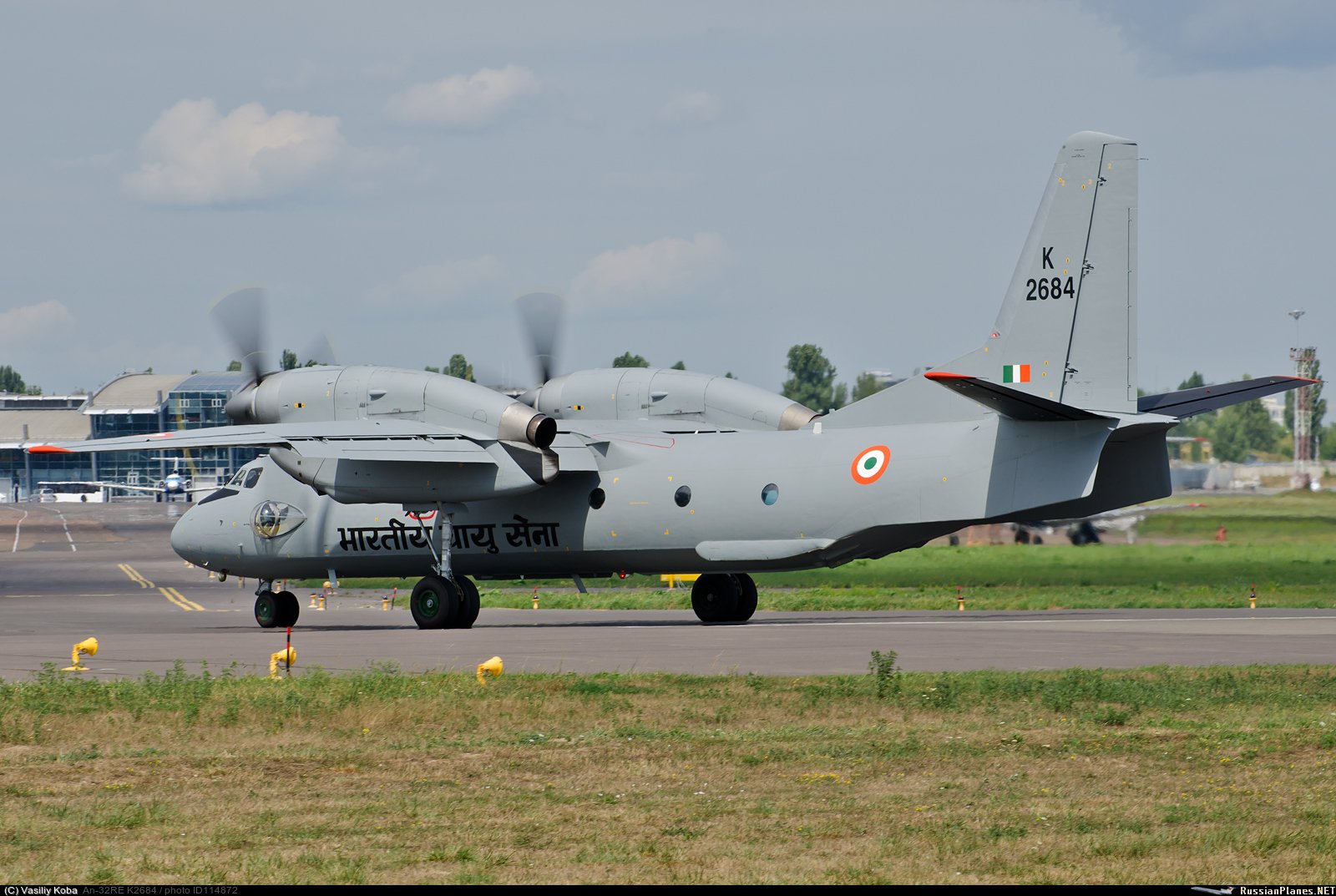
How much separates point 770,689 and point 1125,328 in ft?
38.3

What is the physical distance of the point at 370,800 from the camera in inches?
470

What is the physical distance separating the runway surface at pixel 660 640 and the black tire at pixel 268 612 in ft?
2.14

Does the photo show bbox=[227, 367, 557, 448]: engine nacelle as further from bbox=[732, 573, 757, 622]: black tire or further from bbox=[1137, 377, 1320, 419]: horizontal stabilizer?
bbox=[1137, 377, 1320, 419]: horizontal stabilizer

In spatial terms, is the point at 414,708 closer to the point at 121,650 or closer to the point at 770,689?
the point at 770,689

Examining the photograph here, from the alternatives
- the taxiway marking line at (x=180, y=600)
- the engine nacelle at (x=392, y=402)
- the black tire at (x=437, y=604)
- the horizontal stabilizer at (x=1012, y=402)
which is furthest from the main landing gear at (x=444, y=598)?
the taxiway marking line at (x=180, y=600)

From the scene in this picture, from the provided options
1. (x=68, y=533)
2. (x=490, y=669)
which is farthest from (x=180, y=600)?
(x=68, y=533)

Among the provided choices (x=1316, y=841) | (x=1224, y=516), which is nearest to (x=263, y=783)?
(x=1316, y=841)

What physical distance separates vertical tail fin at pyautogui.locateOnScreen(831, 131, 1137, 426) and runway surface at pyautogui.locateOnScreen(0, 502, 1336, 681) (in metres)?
4.34

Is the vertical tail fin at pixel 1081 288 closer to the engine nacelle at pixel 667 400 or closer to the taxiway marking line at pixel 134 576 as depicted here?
the engine nacelle at pixel 667 400

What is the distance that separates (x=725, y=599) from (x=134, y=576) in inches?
1266

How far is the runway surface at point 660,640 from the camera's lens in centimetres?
2152

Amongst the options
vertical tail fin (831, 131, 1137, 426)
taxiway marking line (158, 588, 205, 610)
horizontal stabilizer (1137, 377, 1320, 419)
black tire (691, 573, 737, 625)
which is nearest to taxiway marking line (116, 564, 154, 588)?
taxiway marking line (158, 588, 205, 610)

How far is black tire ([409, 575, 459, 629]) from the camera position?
30203 mm

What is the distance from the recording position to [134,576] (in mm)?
56281
